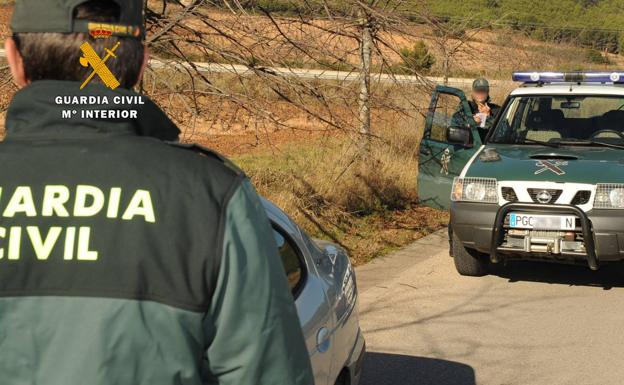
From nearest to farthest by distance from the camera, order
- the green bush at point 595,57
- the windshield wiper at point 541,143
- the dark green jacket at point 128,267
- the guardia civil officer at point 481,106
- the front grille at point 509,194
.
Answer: the dark green jacket at point 128,267
the front grille at point 509,194
the windshield wiper at point 541,143
the guardia civil officer at point 481,106
the green bush at point 595,57

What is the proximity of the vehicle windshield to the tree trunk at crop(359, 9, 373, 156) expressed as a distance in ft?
4.69

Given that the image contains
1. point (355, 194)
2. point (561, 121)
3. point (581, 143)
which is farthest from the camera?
point (355, 194)

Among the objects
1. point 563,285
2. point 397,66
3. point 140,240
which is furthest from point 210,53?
point 140,240

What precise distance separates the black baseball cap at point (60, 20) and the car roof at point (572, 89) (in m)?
7.95

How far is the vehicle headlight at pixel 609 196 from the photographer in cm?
774

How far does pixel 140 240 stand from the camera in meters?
1.69

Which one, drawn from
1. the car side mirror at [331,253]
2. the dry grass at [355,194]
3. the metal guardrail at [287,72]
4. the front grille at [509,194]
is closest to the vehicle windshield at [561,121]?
the metal guardrail at [287,72]

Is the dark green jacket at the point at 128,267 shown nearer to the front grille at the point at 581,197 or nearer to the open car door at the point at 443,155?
the front grille at the point at 581,197

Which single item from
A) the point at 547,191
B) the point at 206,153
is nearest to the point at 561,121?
the point at 547,191

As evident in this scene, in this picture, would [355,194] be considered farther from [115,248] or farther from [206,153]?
[115,248]

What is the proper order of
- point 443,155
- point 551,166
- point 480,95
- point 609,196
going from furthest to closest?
point 480,95
point 443,155
point 551,166
point 609,196

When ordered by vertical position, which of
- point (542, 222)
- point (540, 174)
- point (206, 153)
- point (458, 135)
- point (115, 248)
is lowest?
point (542, 222)

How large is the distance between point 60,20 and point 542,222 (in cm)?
667

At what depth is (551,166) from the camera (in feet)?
26.8
